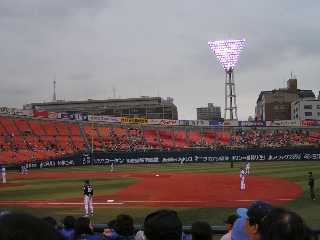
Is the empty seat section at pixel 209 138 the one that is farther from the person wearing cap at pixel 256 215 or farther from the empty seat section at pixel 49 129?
the person wearing cap at pixel 256 215

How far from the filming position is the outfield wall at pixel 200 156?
5213cm

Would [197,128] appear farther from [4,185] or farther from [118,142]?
[4,185]

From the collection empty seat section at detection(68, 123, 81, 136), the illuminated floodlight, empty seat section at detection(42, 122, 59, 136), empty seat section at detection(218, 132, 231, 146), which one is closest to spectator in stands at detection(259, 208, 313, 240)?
empty seat section at detection(42, 122, 59, 136)

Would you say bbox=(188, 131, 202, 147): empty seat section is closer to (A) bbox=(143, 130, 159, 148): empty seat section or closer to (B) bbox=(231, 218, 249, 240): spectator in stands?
(A) bbox=(143, 130, 159, 148): empty seat section

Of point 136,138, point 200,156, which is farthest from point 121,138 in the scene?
point 200,156

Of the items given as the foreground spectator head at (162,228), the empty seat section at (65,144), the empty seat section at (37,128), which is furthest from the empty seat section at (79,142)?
the foreground spectator head at (162,228)

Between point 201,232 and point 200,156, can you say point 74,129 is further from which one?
point 201,232

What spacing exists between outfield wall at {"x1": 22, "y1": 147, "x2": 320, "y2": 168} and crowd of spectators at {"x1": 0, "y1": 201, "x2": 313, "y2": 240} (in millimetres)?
46488

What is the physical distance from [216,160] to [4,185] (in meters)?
35.1

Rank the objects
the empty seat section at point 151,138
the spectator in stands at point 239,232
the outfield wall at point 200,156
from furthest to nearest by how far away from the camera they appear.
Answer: the empty seat section at point 151,138 < the outfield wall at point 200,156 < the spectator in stands at point 239,232

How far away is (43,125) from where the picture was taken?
64.0 m

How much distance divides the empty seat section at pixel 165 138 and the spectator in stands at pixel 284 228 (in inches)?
2513

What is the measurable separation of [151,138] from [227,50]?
78.5 feet

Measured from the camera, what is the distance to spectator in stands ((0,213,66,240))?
1634 millimetres
